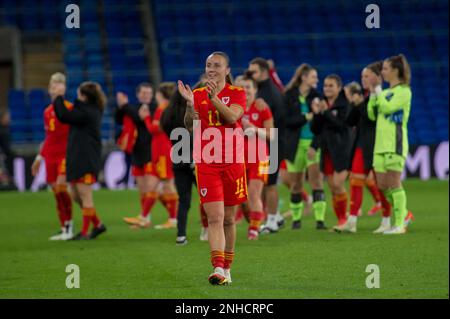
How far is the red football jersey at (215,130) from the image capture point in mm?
9531

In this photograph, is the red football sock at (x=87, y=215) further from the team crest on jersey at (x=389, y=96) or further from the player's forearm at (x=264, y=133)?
the team crest on jersey at (x=389, y=96)

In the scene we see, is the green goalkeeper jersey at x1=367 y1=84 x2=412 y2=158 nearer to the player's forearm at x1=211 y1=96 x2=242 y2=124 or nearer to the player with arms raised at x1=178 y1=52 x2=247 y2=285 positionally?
the player with arms raised at x1=178 y1=52 x2=247 y2=285

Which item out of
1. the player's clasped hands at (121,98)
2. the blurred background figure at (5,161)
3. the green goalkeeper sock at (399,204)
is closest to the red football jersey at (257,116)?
the green goalkeeper sock at (399,204)

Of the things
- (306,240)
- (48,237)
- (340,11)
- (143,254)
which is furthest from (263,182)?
(340,11)

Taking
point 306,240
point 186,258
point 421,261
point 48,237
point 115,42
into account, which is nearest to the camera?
point 421,261

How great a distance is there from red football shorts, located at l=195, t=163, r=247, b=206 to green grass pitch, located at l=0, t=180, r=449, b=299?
798 millimetres

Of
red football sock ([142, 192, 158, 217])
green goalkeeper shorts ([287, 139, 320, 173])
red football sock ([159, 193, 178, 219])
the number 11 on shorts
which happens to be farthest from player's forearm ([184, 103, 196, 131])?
red football sock ([159, 193, 178, 219])

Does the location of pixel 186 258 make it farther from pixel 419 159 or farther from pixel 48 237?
pixel 419 159

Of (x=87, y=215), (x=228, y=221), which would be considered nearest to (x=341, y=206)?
(x=87, y=215)

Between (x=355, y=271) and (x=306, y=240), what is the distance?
338cm

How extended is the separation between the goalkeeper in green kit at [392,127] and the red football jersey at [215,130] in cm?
458

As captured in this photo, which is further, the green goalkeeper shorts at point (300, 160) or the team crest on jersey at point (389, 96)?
the green goalkeeper shorts at point (300, 160)

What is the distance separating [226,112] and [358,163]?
6.04 meters

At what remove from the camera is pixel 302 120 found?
15.5 metres
